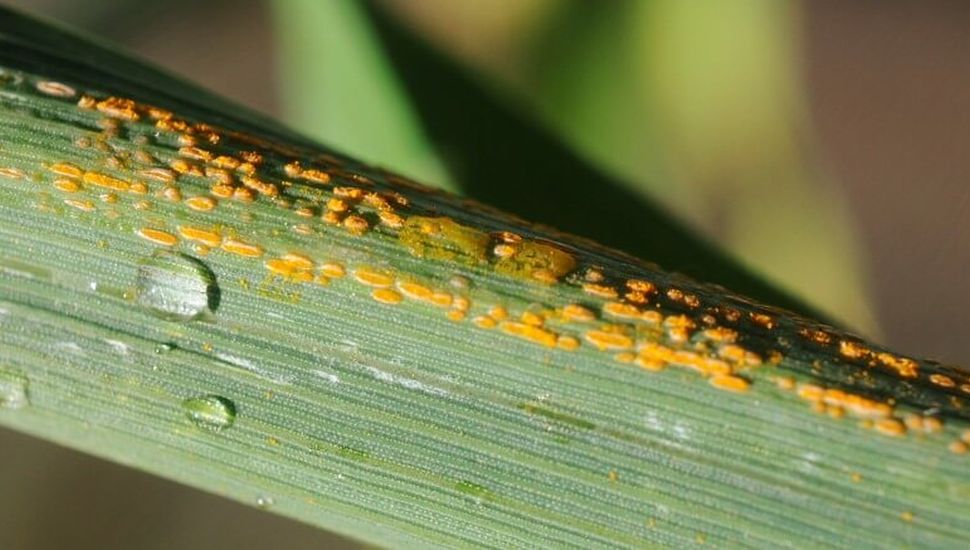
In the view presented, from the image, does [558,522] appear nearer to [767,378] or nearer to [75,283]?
[767,378]

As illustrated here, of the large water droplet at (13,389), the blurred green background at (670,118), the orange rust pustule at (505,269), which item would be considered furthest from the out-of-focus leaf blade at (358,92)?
the large water droplet at (13,389)

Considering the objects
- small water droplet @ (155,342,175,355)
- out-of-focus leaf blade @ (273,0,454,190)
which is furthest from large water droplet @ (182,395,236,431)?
out-of-focus leaf blade @ (273,0,454,190)

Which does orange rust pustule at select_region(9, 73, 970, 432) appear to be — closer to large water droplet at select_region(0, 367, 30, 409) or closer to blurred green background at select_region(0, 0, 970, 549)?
large water droplet at select_region(0, 367, 30, 409)

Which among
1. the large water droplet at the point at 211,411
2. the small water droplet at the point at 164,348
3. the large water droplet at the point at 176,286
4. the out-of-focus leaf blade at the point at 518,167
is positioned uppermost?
the out-of-focus leaf blade at the point at 518,167

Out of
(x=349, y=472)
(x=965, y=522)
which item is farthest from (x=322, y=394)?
(x=965, y=522)

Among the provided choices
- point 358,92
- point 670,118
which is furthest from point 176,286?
point 670,118

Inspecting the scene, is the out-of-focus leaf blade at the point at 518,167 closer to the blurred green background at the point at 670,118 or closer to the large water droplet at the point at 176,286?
the blurred green background at the point at 670,118
